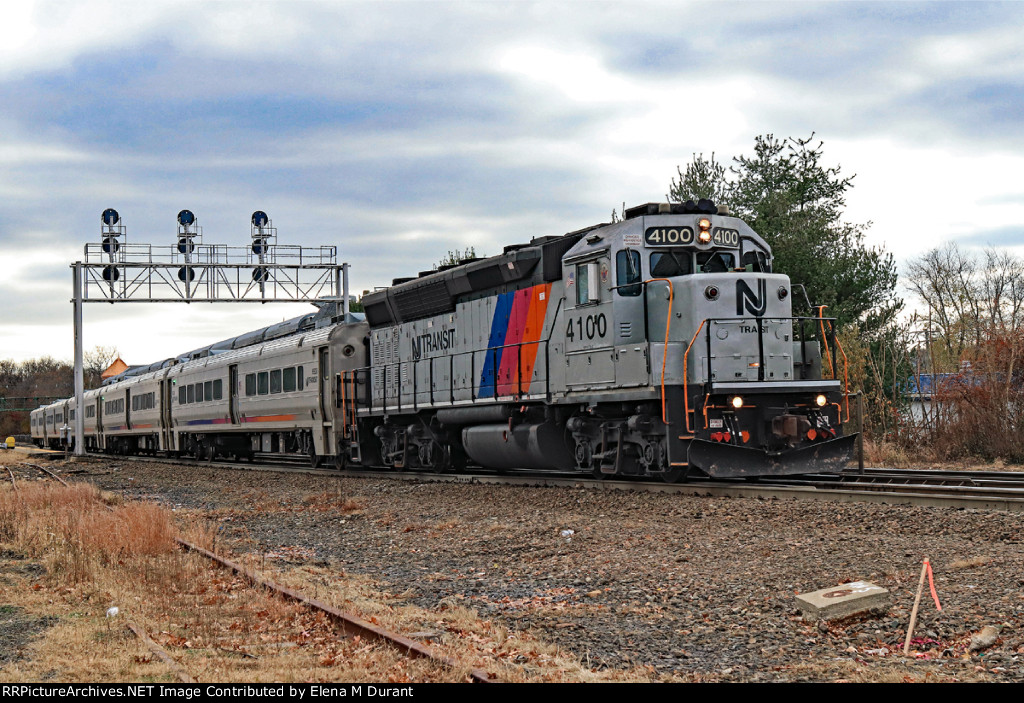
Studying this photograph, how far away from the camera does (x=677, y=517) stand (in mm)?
11125

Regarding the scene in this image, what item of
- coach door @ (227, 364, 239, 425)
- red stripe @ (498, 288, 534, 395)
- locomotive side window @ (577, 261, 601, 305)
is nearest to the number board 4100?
locomotive side window @ (577, 261, 601, 305)

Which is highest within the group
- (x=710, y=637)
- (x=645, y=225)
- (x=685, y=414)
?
(x=645, y=225)

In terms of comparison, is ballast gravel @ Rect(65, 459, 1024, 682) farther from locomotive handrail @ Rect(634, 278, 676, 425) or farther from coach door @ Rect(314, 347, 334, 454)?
coach door @ Rect(314, 347, 334, 454)

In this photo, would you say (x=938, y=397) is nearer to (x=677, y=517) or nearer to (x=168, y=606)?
(x=677, y=517)

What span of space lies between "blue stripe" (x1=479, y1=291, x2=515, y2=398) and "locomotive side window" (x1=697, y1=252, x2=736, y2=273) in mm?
→ 3790

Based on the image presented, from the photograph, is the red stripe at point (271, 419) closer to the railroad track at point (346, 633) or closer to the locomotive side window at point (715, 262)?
the locomotive side window at point (715, 262)

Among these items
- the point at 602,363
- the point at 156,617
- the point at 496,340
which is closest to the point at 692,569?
the point at 156,617

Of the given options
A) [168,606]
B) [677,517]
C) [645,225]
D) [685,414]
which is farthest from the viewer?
[645,225]

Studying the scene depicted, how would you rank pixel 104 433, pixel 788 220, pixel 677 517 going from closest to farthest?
1. pixel 677 517
2. pixel 788 220
3. pixel 104 433

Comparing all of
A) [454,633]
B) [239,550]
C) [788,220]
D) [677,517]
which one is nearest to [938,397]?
[788,220]

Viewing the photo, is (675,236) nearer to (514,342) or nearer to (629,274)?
(629,274)

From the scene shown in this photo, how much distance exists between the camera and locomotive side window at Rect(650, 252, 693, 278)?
13.7 metres

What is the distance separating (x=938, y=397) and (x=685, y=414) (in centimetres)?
979

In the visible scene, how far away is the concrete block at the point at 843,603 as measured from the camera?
21.1 feet
